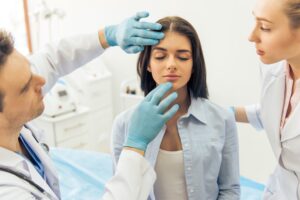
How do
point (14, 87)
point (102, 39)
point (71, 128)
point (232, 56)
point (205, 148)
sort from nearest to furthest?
point (14, 87) → point (205, 148) → point (102, 39) → point (232, 56) → point (71, 128)

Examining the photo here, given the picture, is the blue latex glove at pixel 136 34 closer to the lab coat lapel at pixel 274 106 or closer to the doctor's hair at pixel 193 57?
the doctor's hair at pixel 193 57

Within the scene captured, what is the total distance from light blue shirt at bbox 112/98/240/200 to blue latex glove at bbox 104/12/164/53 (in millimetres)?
258

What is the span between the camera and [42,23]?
3.51 metres

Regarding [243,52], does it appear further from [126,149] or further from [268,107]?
[126,149]

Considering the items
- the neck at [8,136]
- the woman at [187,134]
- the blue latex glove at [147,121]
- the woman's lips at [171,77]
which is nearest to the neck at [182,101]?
the woman at [187,134]

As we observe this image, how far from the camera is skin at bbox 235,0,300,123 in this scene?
0.98 m

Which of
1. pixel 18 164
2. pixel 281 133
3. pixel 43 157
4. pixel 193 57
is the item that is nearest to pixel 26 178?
pixel 18 164

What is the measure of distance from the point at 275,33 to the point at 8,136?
2.80 feet

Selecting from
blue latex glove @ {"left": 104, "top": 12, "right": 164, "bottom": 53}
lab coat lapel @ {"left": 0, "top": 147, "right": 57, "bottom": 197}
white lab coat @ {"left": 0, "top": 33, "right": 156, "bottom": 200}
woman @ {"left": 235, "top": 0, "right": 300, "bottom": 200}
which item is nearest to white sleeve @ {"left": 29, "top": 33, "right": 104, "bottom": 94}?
white lab coat @ {"left": 0, "top": 33, "right": 156, "bottom": 200}

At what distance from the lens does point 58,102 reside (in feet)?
8.51

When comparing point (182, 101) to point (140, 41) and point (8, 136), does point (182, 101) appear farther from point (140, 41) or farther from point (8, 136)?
point (8, 136)

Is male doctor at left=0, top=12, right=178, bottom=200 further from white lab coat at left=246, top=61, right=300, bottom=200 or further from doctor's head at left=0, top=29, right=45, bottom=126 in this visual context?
white lab coat at left=246, top=61, right=300, bottom=200

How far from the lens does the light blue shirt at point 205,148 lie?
1.18m

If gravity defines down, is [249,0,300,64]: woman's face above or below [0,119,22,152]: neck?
above
